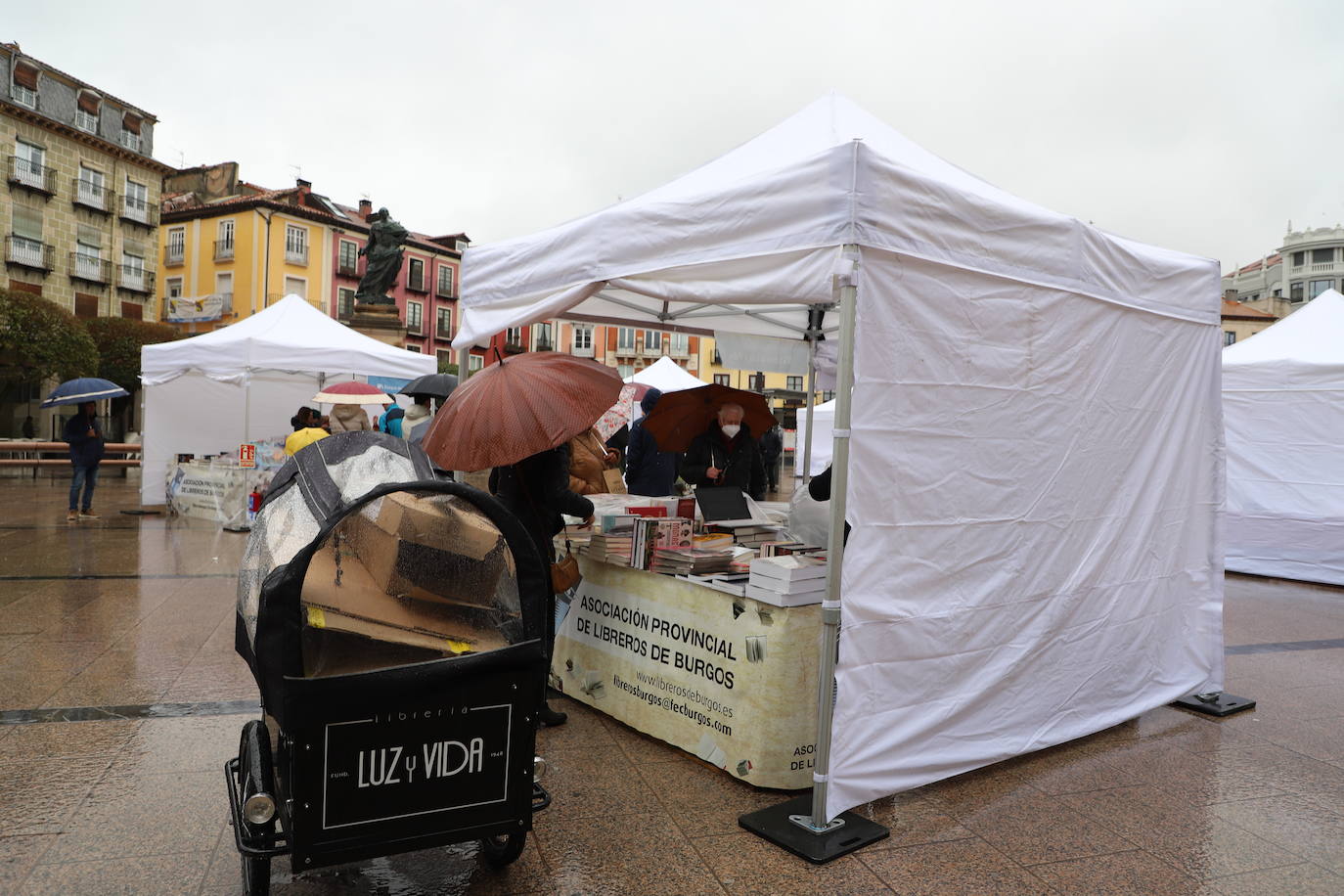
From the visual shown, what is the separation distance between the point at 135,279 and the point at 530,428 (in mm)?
44783

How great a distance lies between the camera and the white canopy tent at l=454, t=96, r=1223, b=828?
11.5 ft

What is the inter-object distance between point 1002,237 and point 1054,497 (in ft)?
4.16

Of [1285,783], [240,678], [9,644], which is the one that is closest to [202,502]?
[9,644]

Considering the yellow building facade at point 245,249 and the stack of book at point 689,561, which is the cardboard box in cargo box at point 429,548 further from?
the yellow building facade at point 245,249

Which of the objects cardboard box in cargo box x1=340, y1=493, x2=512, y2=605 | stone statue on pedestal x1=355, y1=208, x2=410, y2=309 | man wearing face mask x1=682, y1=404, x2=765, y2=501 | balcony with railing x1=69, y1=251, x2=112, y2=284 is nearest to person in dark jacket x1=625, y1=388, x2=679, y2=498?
man wearing face mask x1=682, y1=404, x2=765, y2=501

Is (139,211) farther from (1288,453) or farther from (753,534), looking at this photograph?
(753,534)

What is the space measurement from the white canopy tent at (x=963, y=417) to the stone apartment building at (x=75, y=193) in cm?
4011

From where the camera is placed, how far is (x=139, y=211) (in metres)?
42.0

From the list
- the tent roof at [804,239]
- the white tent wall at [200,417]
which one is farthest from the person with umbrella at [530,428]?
the white tent wall at [200,417]

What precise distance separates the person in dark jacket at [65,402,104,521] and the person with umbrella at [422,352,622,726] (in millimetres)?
10533

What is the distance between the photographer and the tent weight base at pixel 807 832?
3.31 metres

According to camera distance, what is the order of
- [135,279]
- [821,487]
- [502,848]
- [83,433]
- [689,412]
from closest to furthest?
1. [502,848]
2. [821,487]
3. [689,412]
4. [83,433]
5. [135,279]

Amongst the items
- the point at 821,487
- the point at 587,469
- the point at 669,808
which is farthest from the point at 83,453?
the point at 669,808

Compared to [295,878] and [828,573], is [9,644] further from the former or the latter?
[828,573]
